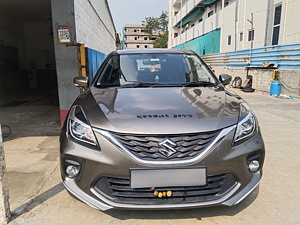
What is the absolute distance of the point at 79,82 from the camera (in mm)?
3289

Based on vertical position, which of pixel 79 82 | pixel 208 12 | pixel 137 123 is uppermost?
pixel 208 12

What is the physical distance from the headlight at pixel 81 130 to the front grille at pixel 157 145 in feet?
Result: 0.71

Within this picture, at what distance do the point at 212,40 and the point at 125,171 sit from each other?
2058 centimetres

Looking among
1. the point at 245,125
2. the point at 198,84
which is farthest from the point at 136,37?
the point at 245,125

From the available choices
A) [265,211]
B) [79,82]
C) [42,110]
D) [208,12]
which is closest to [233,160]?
[265,211]

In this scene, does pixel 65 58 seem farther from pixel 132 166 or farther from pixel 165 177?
pixel 165 177

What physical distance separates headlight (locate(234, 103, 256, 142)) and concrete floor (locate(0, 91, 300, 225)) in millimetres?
737

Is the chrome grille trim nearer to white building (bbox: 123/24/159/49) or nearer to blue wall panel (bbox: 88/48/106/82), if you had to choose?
blue wall panel (bbox: 88/48/106/82)

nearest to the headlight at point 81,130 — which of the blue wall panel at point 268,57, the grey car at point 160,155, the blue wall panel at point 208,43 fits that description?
the grey car at point 160,155

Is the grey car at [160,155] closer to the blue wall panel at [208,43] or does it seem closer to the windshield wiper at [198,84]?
the windshield wiper at [198,84]

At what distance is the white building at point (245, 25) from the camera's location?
34.3 ft

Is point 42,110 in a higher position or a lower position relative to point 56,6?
lower

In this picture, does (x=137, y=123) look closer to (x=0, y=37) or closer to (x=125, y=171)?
(x=125, y=171)

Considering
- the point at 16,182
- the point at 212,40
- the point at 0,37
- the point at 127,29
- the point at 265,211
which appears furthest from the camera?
the point at 127,29
